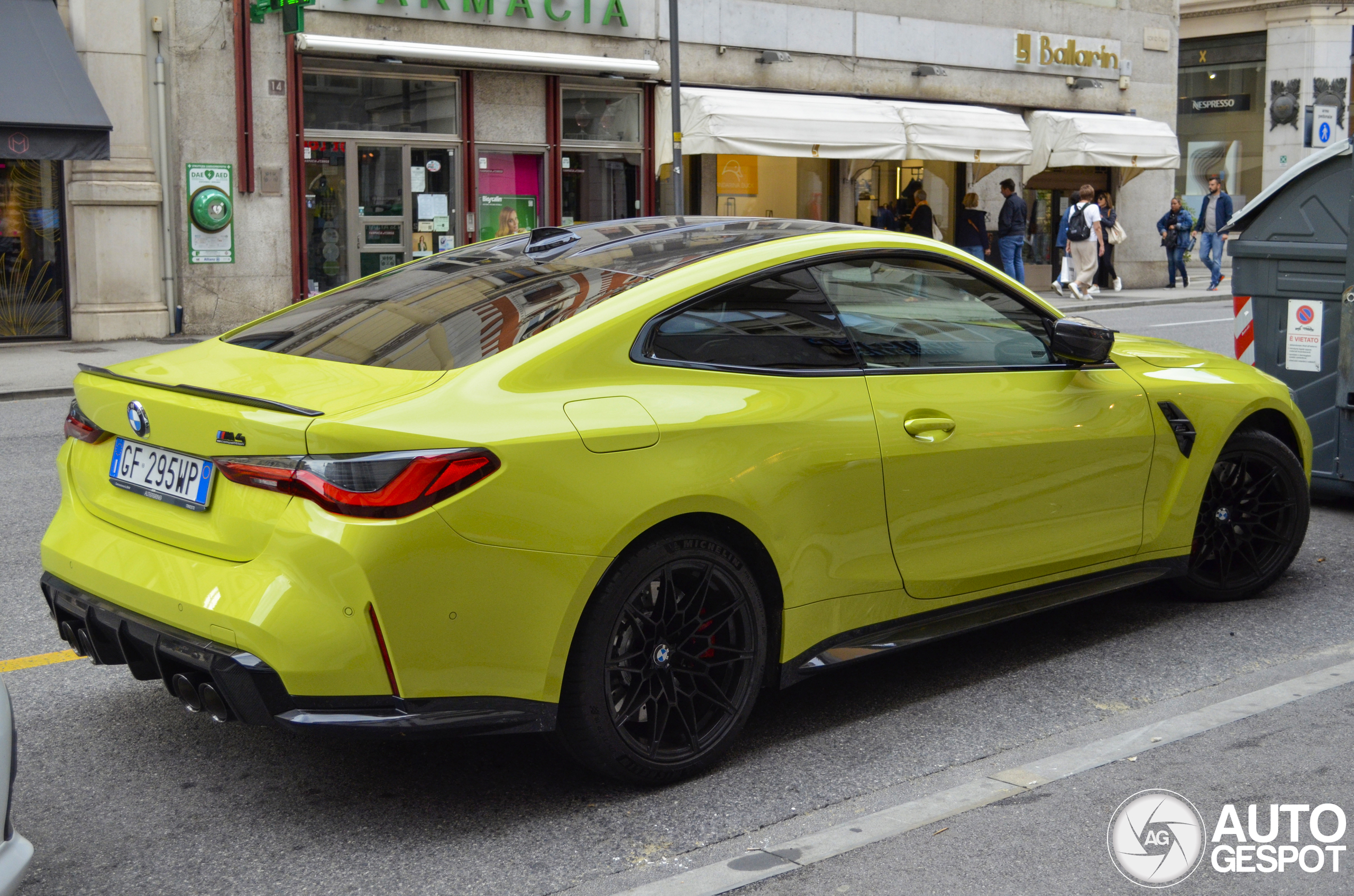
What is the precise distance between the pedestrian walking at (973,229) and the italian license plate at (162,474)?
70.6 feet

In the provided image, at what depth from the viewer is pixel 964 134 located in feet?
79.6

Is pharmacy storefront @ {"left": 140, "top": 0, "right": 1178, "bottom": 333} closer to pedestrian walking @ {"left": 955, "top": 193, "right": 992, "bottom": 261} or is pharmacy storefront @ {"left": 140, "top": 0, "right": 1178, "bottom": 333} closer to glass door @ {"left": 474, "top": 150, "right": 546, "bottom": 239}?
glass door @ {"left": 474, "top": 150, "right": 546, "bottom": 239}

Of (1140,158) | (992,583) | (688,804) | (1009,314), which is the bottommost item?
(688,804)

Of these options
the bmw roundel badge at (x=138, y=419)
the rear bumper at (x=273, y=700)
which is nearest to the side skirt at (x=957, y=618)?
the rear bumper at (x=273, y=700)

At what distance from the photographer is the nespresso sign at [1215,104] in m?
38.0

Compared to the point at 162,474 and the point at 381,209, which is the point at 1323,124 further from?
the point at 162,474

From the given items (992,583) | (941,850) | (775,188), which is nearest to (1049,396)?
(992,583)

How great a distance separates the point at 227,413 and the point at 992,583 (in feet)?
7.88

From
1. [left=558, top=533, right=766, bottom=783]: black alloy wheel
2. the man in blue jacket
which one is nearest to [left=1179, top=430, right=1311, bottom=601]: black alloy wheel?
[left=558, top=533, right=766, bottom=783]: black alloy wheel

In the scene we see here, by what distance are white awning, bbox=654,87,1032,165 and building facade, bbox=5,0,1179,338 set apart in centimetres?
5

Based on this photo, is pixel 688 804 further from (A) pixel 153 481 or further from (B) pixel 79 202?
(B) pixel 79 202

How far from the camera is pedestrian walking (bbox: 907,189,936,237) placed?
78.5ft

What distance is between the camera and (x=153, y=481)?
3.68 m

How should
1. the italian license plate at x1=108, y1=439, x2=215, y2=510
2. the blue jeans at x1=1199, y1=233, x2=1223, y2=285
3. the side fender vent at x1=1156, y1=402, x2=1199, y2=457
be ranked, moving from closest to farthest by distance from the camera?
the italian license plate at x1=108, y1=439, x2=215, y2=510
the side fender vent at x1=1156, y1=402, x2=1199, y2=457
the blue jeans at x1=1199, y1=233, x2=1223, y2=285
